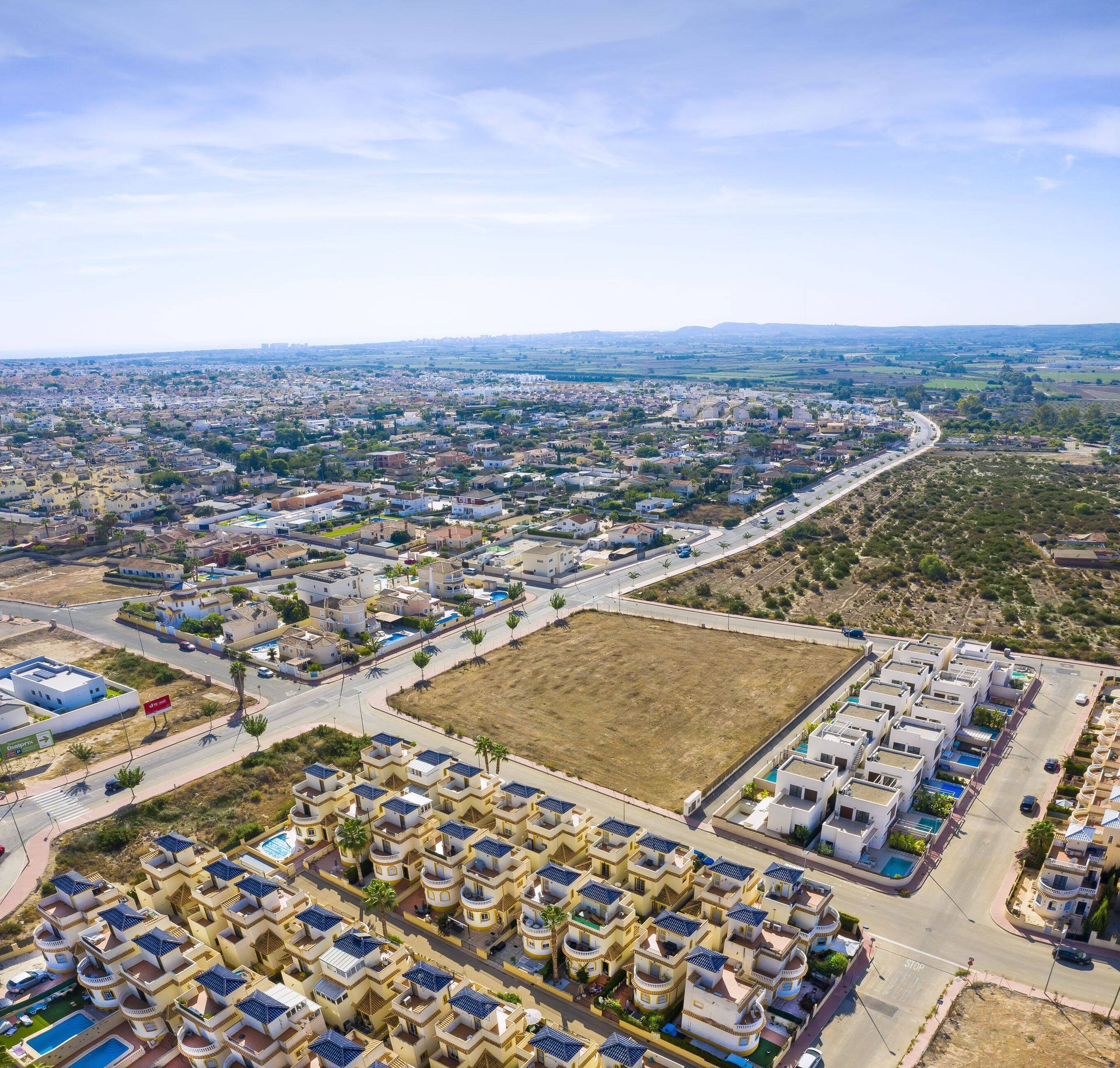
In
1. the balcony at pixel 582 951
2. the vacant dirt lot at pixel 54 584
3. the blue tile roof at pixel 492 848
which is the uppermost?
the vacant dirt lot at pixel 54 584

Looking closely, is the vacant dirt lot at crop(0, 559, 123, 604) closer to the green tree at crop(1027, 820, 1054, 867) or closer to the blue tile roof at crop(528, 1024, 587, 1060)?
the blue tile roof at crop(528, 1024, 587, 1060)

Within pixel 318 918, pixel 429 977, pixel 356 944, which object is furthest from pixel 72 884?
pixel 429 977

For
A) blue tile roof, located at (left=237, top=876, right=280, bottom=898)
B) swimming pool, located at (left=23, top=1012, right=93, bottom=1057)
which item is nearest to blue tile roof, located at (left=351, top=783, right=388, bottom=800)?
blue tile roof, located at (left=237, top=876, right=280, bottom=898)

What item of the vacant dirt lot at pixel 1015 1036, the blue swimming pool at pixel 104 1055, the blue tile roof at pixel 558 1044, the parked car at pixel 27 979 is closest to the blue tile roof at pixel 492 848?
the blue tile roof at pixel 558 1044

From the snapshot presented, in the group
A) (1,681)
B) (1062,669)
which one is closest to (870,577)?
(1062,669)

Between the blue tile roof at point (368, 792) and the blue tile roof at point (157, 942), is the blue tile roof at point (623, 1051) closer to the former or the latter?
the blue tile roof at point (157, 942)

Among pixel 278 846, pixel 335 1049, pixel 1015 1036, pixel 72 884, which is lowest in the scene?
pixel 1015 1036

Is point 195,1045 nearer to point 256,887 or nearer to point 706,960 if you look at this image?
point 256,887
